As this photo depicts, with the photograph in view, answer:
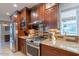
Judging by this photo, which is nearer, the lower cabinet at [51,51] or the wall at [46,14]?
the lower cabinet at [51,51]

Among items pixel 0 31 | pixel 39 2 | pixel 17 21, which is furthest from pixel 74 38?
pixel 0 31

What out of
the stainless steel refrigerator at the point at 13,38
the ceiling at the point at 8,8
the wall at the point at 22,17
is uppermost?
the ceiling at the point at 8,8

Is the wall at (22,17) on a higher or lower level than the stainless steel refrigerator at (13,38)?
higher

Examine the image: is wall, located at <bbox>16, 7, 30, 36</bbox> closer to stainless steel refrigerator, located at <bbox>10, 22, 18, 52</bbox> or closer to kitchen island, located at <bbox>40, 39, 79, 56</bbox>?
stainless steel refrigerator, located at <bbox>10, 22, 18, 52</bbox>

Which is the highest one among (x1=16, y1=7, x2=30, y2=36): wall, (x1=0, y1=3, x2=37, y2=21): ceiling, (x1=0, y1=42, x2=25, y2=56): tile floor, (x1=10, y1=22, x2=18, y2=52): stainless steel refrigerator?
(x1=0, y1=3, x2=37, y2=21): ceiling

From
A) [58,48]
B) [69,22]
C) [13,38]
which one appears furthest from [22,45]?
[69,22]

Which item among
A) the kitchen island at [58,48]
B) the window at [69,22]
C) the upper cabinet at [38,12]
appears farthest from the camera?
the upper cabinet at [38,12]

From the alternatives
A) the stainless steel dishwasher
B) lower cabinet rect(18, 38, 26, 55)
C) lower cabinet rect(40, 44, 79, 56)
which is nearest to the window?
lower cabinet rect(40, 44, 79, 56)

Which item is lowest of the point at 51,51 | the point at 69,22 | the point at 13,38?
the point at 51,51

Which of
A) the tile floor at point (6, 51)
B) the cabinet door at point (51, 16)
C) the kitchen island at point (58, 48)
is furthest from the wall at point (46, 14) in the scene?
the tile floor at point (6, 51)

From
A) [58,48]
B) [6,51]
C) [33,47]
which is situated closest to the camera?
[58,48]

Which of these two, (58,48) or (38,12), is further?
(38,12)

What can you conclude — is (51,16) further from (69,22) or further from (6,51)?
(6,51)

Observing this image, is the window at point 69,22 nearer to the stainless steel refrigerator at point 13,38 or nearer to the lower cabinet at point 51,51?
the lower cabinet at point 51,51
